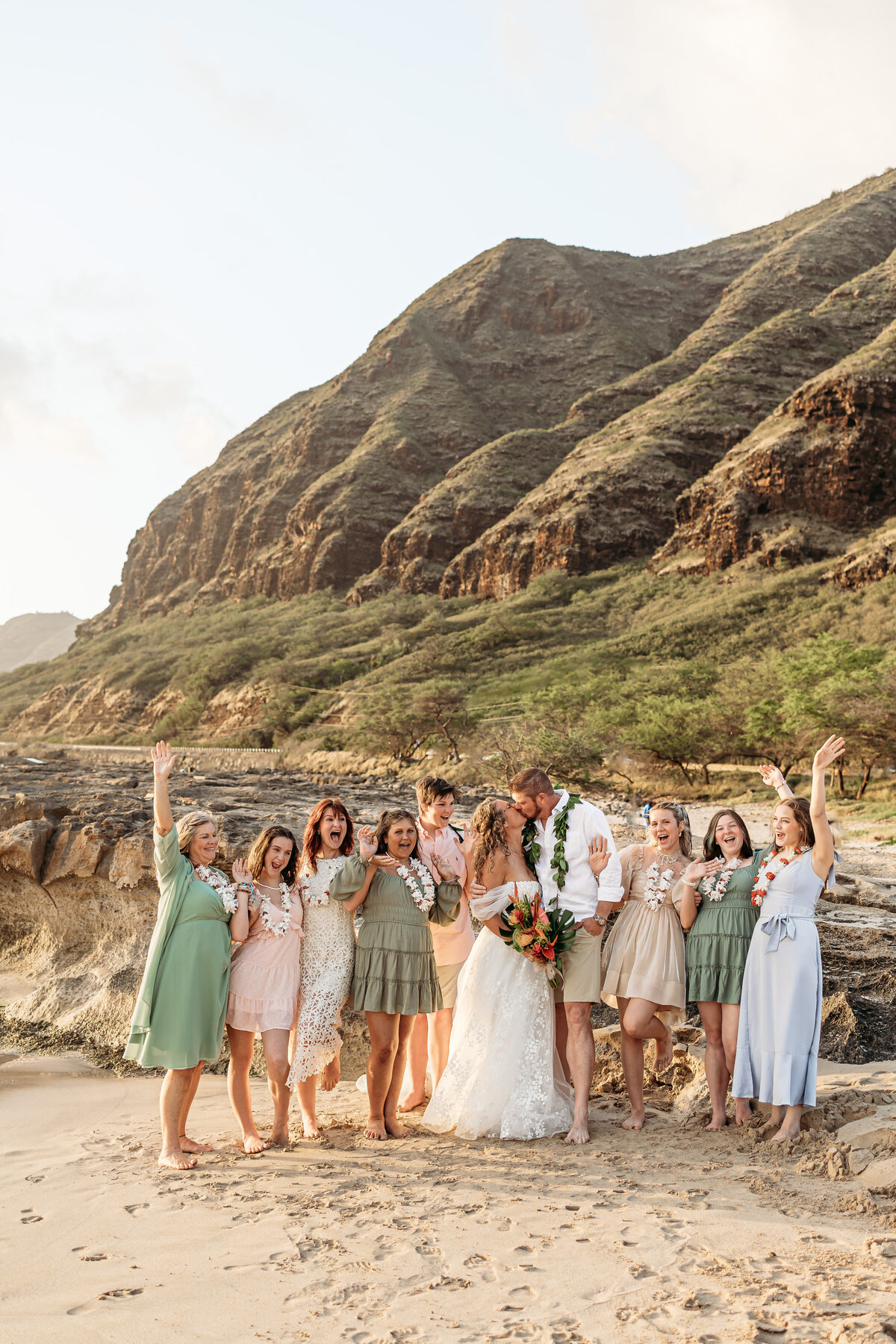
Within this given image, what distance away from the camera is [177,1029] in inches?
182

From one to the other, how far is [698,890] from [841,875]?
600 centimetres

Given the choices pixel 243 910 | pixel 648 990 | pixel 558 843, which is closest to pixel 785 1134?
pixel 648 990

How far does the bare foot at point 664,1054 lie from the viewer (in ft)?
17.5

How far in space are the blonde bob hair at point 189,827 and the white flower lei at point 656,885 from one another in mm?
2455

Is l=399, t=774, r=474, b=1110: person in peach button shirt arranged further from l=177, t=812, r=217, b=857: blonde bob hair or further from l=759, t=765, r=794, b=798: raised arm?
l=759, t=765, r=794, b=798: raised arm

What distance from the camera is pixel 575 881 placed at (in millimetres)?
5094

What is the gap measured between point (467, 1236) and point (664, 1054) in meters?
2.36

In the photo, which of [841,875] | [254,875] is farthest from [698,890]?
[841,875]

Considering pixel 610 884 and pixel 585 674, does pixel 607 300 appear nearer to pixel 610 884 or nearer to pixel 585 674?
pixel 585 674

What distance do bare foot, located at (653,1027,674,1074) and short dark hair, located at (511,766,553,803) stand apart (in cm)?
153

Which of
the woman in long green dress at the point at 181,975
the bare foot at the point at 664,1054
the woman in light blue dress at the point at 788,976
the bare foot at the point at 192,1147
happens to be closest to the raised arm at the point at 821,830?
the woman in light blue dress at the point at 788,976

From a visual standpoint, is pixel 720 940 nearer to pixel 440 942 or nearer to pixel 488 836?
pixel 488 836

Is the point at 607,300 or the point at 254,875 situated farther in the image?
the point at 607,300

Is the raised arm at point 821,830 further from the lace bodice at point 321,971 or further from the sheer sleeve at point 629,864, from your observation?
the lace bodice at point 321,971
